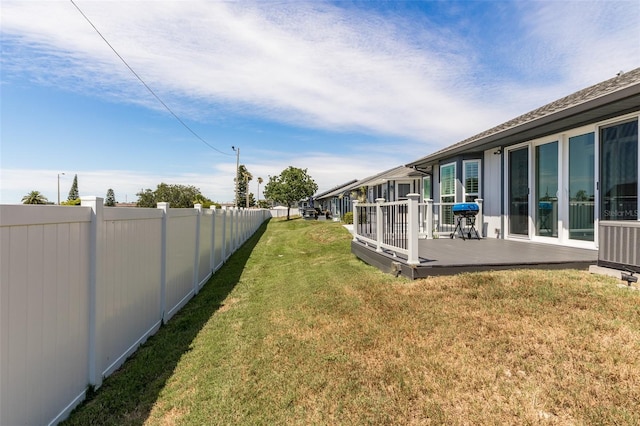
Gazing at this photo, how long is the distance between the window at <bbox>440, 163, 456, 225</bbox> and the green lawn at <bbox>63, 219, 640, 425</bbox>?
231 inches

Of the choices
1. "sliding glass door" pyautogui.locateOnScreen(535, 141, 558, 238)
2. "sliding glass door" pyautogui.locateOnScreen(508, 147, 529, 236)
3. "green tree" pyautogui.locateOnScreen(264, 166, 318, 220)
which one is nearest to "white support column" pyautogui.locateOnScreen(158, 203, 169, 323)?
"sliding glass door" pyautogui.locateOnScreen(535, 141, 558, 238)

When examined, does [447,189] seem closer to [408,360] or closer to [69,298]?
[408,360]

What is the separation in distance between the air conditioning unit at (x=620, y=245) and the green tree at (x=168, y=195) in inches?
2610

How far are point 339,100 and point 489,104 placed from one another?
20.7 feet

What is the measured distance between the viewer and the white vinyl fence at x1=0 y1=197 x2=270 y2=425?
1.74 meters

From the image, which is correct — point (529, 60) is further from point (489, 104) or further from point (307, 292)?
point (307, 292)

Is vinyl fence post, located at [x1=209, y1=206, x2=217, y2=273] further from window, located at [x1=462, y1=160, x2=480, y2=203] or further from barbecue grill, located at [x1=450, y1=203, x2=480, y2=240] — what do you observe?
window, located at [x1=462, y1=160, x2=480, y2=203]

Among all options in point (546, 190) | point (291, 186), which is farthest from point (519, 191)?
point (291, 186)

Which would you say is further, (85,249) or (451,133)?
(451,133)

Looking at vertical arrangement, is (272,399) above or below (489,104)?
below

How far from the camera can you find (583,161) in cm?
642

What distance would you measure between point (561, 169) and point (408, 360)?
6271 millimetres

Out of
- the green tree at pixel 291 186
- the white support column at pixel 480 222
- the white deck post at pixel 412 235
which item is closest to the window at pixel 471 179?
the white support column at pixel 480 222

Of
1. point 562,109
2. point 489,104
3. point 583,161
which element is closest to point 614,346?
point 562,109
